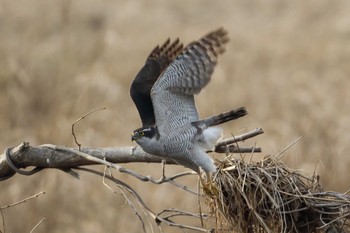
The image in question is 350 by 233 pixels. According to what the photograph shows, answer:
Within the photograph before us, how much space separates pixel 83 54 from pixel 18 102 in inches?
24.6

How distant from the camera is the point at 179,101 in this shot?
11.1 ft

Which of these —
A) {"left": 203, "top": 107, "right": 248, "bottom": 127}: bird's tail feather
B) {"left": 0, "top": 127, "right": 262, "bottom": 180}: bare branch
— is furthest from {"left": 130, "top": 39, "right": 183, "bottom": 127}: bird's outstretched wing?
{"left": 0, "top": 127, "right": 262, "bottom": 180}: bare branch

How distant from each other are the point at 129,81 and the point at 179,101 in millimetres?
4448

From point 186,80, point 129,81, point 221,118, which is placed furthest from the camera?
point 129,81

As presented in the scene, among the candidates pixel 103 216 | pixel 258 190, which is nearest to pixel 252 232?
pixel 258 190

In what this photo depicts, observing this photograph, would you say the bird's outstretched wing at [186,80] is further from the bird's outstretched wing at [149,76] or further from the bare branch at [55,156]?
the bare branch at [55,156]

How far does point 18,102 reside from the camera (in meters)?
4.88

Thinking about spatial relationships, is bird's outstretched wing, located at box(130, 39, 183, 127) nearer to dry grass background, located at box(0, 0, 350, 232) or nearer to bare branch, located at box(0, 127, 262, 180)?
bare branch, located at box(0, 127, 262, 180)

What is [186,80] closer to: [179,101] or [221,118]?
[179,101]

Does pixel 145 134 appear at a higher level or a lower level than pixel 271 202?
higher

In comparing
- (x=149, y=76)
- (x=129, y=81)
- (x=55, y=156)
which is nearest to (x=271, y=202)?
(x=55, y=156)

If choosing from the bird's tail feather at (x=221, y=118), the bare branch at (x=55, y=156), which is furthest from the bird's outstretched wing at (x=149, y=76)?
the bare branch at (x=55, y=156)

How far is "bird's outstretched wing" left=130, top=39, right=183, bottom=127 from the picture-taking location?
336 cm

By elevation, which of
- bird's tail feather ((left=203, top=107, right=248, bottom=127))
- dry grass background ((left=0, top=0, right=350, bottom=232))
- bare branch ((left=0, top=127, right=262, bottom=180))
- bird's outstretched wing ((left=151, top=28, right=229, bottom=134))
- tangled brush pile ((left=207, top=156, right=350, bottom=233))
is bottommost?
tangled brush pile ((left=207, top=156, right=350, bottom=233))
